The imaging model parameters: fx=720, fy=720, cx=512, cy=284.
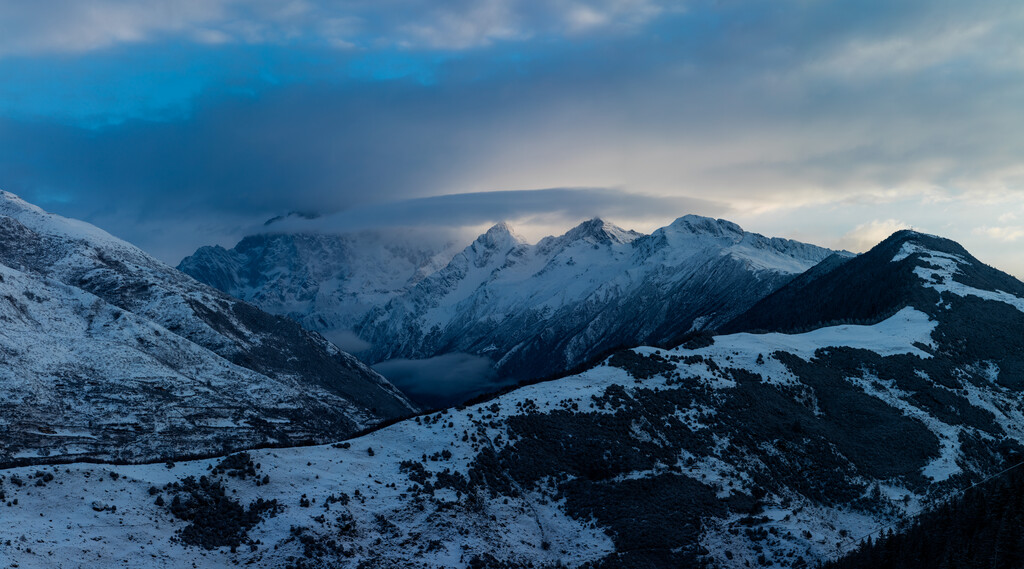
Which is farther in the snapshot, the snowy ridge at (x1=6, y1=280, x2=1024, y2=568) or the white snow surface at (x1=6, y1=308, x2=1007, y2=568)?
the snowy ridge at (x1=6, y1=280, x2=1024, y2=568)

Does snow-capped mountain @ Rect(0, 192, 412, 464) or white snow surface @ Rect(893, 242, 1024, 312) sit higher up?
white snow surface @ Rect(893, 242, 1024, 312)

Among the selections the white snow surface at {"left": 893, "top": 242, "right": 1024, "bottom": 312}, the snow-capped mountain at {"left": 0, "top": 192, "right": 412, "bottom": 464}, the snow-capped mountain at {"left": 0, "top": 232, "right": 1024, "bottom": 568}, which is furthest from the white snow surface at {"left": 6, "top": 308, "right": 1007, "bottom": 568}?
the snow-capped mountain at {"left": 0, "top": 192, "right": 412, "bottom": 464}

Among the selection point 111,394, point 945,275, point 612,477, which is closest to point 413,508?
point 612,477

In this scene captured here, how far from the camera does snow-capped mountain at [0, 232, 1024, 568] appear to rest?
178 ft

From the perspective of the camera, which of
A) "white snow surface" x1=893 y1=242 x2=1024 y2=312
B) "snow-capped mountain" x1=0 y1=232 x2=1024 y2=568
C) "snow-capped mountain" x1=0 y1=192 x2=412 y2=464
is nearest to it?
"snow-capped mountain" x1=0 y1=232 x2=1024 y2=568

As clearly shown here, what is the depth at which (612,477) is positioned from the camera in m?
73.6

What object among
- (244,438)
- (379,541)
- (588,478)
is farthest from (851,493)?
(244,438)

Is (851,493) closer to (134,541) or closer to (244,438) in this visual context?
(134,541)

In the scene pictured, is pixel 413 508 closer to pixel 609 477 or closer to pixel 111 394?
pixel 609 477

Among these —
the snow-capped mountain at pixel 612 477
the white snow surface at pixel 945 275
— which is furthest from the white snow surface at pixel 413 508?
the white snow surface at pixel 945 275

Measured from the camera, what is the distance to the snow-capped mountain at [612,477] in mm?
54188

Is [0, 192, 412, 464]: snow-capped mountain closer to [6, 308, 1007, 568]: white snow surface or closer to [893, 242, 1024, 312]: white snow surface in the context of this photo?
[6, 308, 1007, 568]: white snow surface

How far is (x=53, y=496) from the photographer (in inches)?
2051

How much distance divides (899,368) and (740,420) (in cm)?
3922
